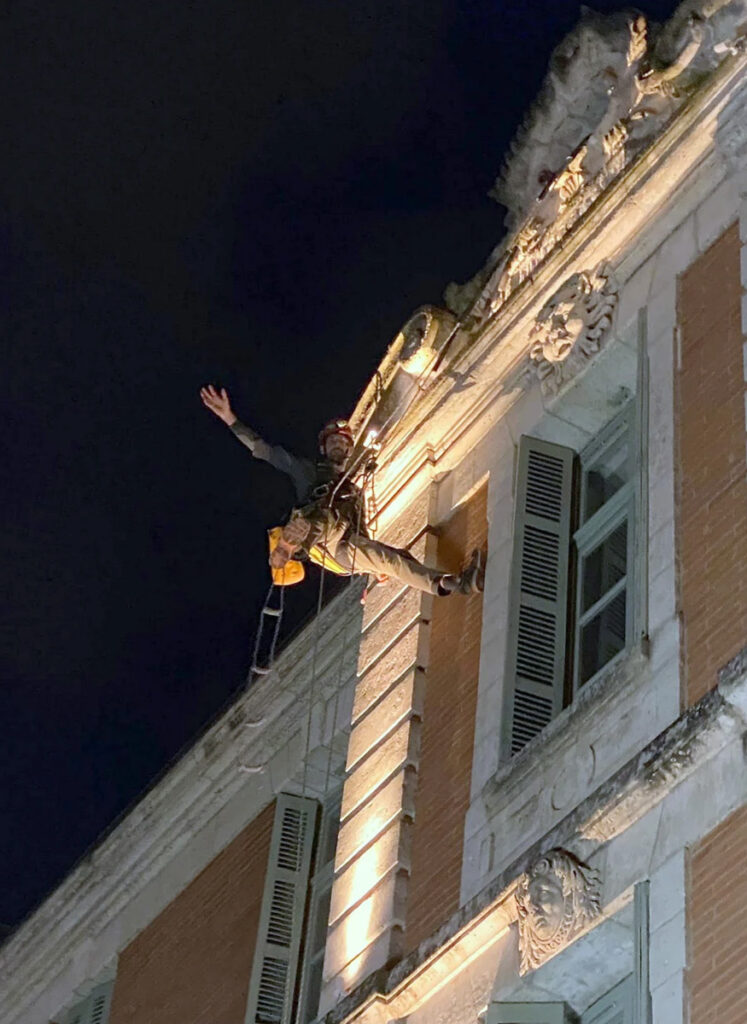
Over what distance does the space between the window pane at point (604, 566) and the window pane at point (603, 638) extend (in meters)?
0.17

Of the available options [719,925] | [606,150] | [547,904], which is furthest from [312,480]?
[719,925]

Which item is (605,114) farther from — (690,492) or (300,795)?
(300,795)

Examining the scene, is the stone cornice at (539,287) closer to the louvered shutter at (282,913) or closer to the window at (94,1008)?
the louvered shutter at (282,913)

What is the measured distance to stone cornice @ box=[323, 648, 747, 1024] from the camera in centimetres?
973

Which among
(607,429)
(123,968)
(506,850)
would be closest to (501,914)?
(506,850)

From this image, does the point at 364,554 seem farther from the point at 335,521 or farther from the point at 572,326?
the point at 572,326

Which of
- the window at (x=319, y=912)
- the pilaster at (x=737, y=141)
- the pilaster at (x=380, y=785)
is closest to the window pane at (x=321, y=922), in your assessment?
the window at (x=319, y=912)

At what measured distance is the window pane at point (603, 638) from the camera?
12164 mm

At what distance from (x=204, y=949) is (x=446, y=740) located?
446 cm

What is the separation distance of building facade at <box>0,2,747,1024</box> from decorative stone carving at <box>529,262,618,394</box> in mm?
22

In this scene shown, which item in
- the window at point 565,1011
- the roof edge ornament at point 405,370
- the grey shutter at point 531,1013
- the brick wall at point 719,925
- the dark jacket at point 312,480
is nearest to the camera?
the brick wall at point 719,925

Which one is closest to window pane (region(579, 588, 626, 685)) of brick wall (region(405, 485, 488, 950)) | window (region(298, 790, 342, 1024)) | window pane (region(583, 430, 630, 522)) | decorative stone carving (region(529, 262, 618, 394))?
brick wall (region(405, 485, 488, 950))

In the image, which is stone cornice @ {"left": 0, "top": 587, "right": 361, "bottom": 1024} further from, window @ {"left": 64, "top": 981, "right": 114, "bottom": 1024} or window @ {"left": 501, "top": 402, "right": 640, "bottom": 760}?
window @ {"left": 501, "top": 402, "right": 640, "bottom": 760}

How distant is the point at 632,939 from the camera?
998cm
